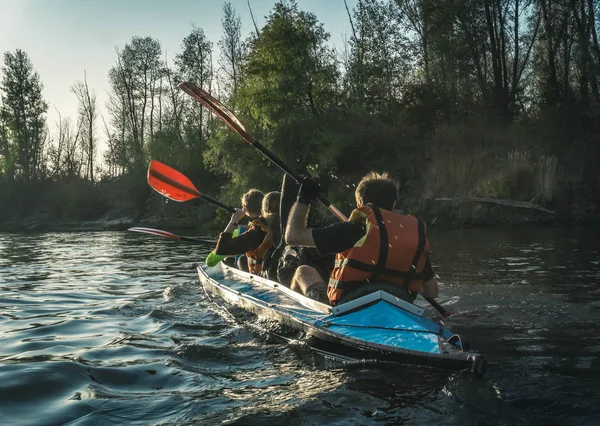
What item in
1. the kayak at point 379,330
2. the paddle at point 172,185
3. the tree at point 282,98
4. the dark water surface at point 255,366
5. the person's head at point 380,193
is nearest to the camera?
the dark water surface at point 255,366

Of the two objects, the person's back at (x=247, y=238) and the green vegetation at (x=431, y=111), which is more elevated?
the green vegetation at (x=431, y=111)

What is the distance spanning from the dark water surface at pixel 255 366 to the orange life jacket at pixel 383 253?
645mm

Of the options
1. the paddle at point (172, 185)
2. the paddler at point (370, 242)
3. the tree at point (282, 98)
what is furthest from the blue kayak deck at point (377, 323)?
the tree at point (282, 98)

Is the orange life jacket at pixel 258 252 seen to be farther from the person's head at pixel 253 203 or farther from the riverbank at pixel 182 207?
the riverbank at pixel 182 207

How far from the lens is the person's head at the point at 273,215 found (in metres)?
5.88

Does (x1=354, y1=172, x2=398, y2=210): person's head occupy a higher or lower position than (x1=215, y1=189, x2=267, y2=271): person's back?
higher

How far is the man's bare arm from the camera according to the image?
384 cm

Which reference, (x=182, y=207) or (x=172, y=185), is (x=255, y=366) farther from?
(x=182, y=207)

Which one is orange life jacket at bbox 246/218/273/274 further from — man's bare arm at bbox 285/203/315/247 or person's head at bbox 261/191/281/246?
man's bare arm at bbox 285/203/315/247

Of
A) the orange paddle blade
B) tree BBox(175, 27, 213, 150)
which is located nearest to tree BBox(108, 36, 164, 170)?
tree BBox(175, 27, 213, 150)

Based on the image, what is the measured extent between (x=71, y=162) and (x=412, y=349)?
3918cm

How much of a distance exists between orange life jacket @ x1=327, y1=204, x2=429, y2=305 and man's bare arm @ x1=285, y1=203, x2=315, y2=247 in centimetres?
33

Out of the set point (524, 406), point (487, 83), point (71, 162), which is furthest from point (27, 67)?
point (524, 406)

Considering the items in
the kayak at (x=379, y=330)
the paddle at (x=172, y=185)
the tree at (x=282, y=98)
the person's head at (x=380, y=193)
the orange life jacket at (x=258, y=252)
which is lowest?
the kayak at (x=379, y=330)
